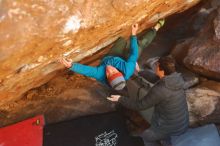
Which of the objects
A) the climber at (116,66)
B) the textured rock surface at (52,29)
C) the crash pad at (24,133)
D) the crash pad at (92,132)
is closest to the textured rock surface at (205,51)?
the textured rock surface at (52,29)

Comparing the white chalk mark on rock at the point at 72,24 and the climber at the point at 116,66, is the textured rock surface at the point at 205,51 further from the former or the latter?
the white chalk mark on rock at the point at 72,24

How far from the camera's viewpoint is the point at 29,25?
449 centimetres

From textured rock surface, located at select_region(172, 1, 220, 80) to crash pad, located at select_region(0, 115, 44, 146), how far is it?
2726 mm

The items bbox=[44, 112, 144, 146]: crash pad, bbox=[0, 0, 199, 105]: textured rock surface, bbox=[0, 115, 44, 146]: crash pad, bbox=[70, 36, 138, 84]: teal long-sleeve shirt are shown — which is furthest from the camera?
bbox=[0, 115, 44, 146]: crash pad

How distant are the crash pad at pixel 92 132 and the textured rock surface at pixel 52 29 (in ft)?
3.23

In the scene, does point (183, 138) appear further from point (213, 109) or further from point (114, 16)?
point (114, 16)

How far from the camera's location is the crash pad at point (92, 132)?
5875mm

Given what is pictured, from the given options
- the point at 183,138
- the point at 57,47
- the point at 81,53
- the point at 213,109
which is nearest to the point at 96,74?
the point at 81,53

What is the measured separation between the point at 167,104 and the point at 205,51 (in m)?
1.63

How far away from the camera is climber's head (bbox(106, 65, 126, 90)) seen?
208 inches

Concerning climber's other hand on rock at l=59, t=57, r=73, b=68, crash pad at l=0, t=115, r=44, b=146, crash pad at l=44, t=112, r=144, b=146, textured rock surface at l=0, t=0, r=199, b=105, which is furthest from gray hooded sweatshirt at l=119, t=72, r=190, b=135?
crash pad at l=0, t=115, r=44, b=146

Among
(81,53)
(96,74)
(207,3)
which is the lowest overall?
(96,74)

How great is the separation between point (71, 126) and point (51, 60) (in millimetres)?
1469

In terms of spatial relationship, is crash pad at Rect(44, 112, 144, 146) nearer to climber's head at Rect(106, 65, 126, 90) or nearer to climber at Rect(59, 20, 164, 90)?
climber at Rect(59, 20, 164, 90)
